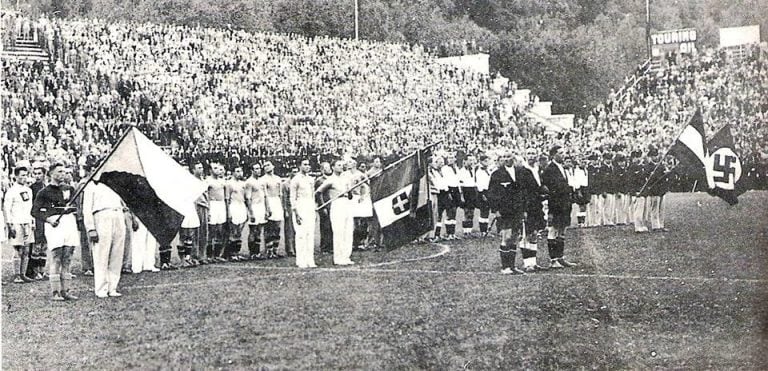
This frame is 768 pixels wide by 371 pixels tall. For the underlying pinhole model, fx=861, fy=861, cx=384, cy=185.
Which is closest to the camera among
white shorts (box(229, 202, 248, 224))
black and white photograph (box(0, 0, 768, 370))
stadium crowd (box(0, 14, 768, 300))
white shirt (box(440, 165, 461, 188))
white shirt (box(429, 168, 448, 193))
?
black and white photograph (box(0, 0, 768, 370))

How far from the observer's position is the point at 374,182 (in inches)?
307

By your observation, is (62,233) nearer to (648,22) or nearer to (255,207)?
(255,207)

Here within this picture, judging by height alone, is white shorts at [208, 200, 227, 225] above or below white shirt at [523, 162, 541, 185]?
below

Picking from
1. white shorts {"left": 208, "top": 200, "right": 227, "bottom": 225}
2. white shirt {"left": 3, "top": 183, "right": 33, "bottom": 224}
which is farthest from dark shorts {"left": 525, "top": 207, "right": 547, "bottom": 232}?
white shirt {"left": 3, "top": 183, "right": 33, "bottom": 224}

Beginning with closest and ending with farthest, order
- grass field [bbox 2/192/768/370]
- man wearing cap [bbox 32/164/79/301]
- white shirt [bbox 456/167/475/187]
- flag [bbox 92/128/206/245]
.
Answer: grass field [bbox 2/192/768/370], flag [bbox 92/128/206/245], man wearing cap [bbox 32/164/79/301], white shirt [bbox 456/167/475/187]

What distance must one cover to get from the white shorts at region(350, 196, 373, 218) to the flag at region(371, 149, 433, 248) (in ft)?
3.80

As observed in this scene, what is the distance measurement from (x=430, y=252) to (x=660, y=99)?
3.29 metres

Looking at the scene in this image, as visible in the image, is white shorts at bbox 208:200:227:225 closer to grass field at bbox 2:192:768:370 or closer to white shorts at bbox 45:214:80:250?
grass field at bbox 2:192:768:370

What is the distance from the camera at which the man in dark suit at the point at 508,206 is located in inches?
290

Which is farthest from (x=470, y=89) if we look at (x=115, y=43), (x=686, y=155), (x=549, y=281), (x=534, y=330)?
(x=534, y=330)

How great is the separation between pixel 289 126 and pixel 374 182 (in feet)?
7.22

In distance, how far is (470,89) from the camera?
9734 millimetres

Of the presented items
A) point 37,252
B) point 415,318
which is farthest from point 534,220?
point 37,252

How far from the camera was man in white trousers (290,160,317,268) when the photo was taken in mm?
8273
